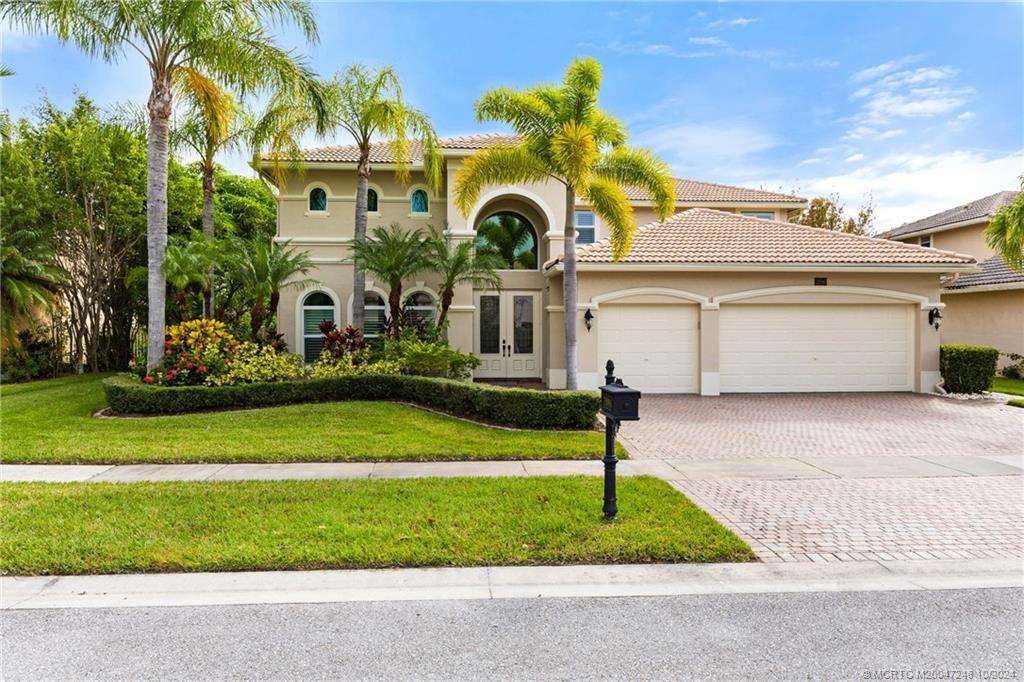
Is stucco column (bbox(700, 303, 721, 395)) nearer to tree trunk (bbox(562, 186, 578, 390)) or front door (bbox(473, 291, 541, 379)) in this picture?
front door (bbox(473, 291, 541, 379))

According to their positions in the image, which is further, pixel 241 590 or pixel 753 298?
pixel 753 298

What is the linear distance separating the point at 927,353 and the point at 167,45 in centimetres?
2009

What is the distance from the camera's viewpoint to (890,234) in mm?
28109

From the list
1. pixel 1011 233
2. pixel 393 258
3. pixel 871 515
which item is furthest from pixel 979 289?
pixel 393 258

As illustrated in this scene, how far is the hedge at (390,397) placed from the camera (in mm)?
9859

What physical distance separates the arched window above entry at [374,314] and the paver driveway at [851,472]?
8.46 meters

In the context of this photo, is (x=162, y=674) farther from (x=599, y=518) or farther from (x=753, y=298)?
(x=753, y=298)

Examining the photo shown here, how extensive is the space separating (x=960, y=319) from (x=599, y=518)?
907 inches

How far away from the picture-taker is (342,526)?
Result: 520cm

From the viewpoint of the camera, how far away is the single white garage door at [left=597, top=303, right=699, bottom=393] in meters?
14.9

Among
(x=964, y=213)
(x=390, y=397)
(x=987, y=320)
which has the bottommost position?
(x=390, y=397)

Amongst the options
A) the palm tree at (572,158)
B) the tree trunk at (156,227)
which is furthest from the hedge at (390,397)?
the palm tree at (572,158)

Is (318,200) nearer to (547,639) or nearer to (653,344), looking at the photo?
(653,344)

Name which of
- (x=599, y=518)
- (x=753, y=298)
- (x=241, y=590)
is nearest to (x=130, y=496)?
(x=241, y=590)
